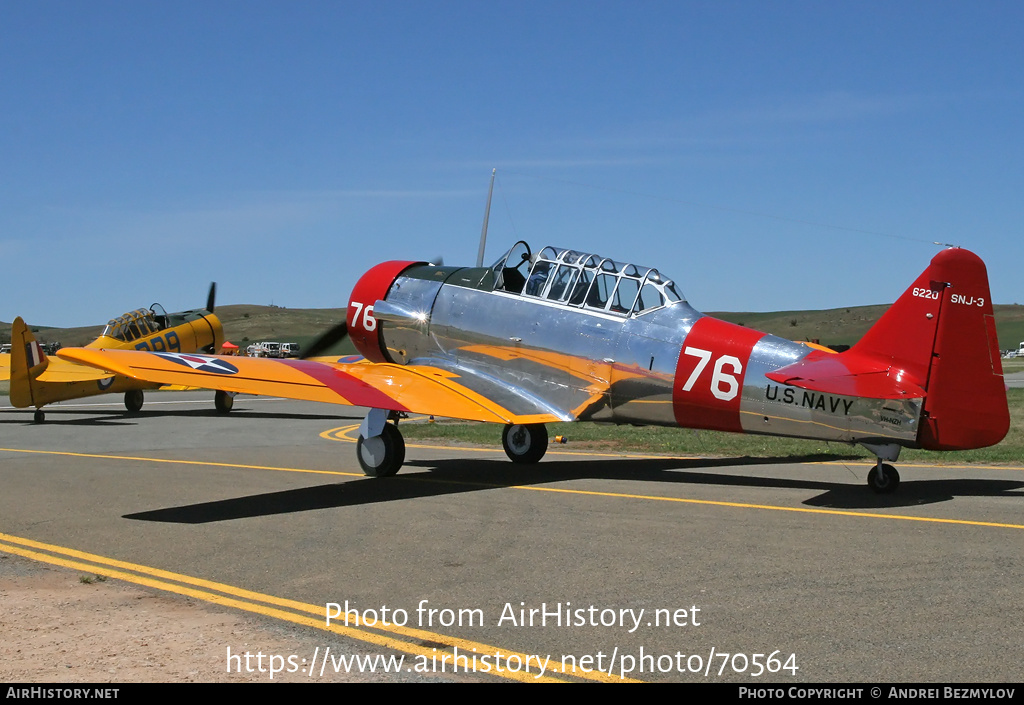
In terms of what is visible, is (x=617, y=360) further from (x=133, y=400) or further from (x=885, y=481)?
(x=133, y=400)

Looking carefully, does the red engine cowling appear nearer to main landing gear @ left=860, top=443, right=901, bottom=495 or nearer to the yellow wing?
the yellow wing

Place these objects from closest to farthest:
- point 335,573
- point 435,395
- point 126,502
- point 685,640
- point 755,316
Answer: point 685,640 → point 335,573 → point 126,502 → point 435,395 → point 755,316

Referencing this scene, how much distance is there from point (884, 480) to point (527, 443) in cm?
514

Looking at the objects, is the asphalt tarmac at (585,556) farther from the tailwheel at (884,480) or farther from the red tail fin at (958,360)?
the red tail fin at (958,360)

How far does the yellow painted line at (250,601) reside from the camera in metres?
4.82

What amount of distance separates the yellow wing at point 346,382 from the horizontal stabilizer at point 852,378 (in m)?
3.20

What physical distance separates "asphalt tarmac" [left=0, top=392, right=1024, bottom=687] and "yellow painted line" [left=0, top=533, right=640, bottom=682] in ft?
0.08

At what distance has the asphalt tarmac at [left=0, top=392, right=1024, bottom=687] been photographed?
4.77 m

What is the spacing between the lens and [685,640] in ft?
16.2

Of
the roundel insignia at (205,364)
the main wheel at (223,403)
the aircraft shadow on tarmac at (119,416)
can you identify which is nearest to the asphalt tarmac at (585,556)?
the roundel insignia at (205,364)

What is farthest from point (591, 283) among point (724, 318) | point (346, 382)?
point (724, 318)
